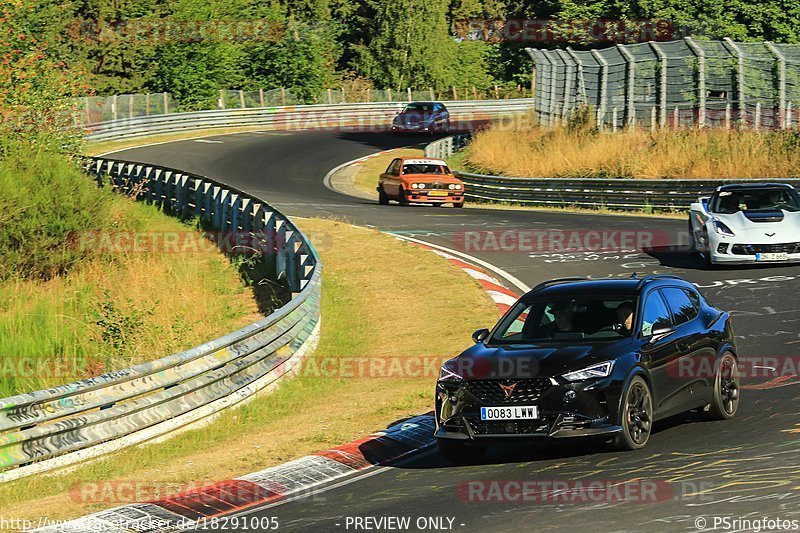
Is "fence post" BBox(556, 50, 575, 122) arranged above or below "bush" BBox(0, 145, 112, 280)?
above

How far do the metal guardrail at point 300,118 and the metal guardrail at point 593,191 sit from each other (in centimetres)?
2258

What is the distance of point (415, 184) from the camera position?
35.2 m

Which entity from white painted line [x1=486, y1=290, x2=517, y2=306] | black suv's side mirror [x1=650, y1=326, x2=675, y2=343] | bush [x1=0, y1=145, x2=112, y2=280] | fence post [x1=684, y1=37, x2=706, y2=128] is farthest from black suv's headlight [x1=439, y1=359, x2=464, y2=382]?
fence post [x1=684, y1=37, x2=706, y2=128]

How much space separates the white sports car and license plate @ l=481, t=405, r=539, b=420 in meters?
12.1

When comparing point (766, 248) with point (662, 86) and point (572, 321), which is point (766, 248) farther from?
point (662, 86)

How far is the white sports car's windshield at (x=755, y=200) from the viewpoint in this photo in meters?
21.3

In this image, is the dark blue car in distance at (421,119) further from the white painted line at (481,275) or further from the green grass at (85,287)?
the white painted line at (481,275)

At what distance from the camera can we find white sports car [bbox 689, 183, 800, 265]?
68.1 feet

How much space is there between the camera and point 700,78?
122ft

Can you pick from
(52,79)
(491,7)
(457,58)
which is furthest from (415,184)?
(491,7)

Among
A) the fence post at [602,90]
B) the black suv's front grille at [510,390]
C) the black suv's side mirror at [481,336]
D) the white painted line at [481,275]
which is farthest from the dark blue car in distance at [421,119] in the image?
the black suv's front grille at [510,390]

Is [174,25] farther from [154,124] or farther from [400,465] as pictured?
[400,465]

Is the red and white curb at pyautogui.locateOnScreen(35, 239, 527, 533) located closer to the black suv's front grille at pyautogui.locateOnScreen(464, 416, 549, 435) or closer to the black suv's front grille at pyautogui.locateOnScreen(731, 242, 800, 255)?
the black suv's front grille at pyautogui.locateOnScreen(464, 416, 549, 435)

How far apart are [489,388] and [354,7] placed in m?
87.0
